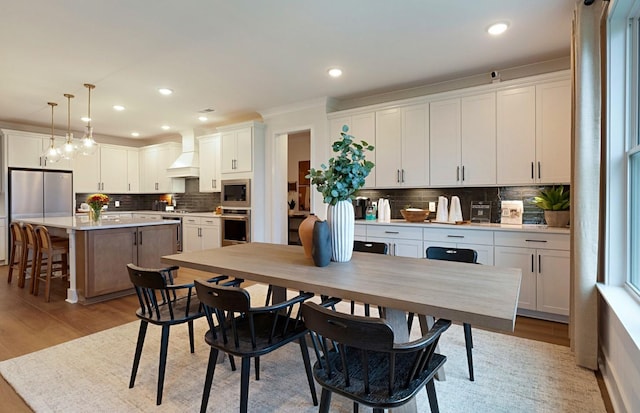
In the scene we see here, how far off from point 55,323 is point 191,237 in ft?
10.8

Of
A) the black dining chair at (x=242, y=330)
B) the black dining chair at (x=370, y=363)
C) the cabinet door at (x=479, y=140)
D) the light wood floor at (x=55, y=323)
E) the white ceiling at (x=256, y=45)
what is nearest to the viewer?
the black dining chair at (x=370, y=363)

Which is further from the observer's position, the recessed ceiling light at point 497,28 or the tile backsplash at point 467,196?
the tile backsplash at point 467,196

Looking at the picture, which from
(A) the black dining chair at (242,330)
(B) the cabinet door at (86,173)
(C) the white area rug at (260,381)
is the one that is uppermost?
(B) the cabinet door at (86,173)

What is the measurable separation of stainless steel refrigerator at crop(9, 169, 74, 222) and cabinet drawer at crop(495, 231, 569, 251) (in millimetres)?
7414

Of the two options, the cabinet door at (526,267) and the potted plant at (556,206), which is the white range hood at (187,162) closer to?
the cabinet door at (526,267)

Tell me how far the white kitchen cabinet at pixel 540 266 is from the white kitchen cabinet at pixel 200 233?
443cm

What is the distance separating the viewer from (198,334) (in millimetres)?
2906

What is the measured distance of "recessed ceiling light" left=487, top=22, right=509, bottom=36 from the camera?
9.21 ft

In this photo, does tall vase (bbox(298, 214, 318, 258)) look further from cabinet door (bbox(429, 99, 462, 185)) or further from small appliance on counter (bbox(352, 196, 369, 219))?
small appliance on counter (bbox(352, 196, 369, 219))

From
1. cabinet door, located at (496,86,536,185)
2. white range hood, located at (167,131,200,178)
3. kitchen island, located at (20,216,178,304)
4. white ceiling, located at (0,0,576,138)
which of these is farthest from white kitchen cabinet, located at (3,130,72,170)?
cabinet door, located at (496,86,536,185)

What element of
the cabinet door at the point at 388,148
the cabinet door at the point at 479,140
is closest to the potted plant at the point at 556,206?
the cabinet door at the point at 479,140

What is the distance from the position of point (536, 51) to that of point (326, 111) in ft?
8.29

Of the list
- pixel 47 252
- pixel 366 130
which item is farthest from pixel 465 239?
pixel 47 252

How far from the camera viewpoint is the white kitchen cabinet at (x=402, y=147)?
4133 millimetres
